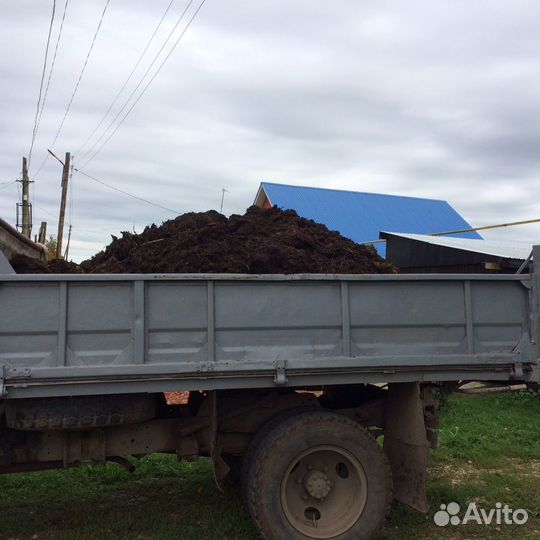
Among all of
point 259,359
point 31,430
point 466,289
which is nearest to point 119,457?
point 31,430

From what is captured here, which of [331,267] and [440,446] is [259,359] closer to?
[331,267]

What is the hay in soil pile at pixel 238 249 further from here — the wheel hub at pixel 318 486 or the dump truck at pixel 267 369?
the wheel hub at pixel 318 486

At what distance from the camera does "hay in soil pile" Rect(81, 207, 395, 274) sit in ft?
15.5

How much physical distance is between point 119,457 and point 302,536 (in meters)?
1.44

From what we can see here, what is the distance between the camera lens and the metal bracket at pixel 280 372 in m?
3.76

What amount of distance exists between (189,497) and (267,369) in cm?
213

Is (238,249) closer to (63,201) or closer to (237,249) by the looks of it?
(237,249)

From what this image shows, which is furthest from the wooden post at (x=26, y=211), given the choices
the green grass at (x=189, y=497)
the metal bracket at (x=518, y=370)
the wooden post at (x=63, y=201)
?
the metal bracket at (x=518, y=370)

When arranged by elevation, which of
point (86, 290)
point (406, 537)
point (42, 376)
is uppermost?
point (86, 290)

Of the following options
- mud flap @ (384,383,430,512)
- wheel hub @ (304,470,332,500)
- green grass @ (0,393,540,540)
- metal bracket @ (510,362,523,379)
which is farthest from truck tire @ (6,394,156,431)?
metal bracket @ (510,362,523,379)

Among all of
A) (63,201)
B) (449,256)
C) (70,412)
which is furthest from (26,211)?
(70,412)

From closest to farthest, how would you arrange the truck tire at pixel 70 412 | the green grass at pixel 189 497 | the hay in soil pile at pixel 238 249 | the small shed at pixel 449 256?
the truck tire at pixel 70 412, the green grass at pixel 189 497, the hay in soil pile at pixel 238 249, the small shed at pixel 449 256

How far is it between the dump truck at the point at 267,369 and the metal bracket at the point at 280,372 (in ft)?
0.05

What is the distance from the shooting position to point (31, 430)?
3.76 m
